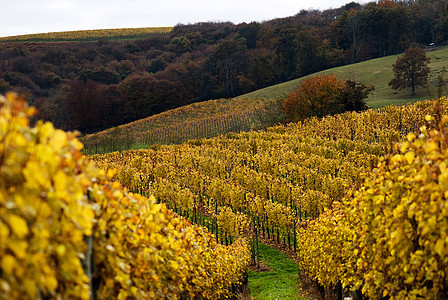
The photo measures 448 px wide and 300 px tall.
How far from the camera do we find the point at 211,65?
3976 inches

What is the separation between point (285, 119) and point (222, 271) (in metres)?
48.1

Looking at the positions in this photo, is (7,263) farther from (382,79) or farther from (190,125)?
(382,79)

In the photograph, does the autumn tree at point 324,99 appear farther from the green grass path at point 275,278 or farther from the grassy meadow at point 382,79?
the green grass path at point 275,278

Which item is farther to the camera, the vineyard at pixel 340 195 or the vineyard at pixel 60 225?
the vineyard at pixel 340 195

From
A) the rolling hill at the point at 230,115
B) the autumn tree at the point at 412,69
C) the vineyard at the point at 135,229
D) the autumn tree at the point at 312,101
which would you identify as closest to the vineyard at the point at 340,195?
the vineyard at the point at 135,229

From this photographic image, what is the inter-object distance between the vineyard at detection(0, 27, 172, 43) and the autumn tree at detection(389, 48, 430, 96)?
12601cm

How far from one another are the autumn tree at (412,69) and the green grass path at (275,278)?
4875 centimetres

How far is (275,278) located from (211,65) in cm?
8847

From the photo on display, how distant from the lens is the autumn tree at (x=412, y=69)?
58.4 m

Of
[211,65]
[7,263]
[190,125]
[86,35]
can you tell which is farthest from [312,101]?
[86,35]

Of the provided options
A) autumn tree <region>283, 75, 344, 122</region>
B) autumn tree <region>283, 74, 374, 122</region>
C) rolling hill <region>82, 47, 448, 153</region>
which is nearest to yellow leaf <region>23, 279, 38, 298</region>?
autumn tree <region>283, 74, 374, 122</region>

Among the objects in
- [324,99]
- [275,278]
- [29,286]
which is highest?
[29,286]

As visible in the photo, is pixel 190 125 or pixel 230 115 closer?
pixel 190 125

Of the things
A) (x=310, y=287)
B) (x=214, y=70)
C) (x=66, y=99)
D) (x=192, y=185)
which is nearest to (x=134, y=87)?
(x=66, y=99)
